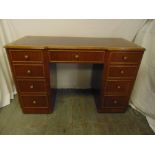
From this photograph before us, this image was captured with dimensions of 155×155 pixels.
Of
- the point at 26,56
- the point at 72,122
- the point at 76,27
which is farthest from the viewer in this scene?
the point at 76,27

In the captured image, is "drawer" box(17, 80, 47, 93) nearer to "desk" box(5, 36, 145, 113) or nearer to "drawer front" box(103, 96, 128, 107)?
"desk" box(5, 36, 145, 113)

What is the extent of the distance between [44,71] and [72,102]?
2.16ft

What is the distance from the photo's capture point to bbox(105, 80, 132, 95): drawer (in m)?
1.43

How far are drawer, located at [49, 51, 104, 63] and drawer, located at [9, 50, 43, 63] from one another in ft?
0.35

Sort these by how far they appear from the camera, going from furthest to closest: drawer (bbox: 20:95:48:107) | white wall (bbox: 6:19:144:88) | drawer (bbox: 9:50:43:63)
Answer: white wall (bbox: 6:19:144:88), drawer (bbox: 20:95:48:107), drawer (bbox: 9:50:43:63)

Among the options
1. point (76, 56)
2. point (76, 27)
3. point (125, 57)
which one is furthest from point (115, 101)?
point (76, 27)

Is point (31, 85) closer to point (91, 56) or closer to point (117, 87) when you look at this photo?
point (91, 56)

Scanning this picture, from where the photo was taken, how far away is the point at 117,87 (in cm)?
145

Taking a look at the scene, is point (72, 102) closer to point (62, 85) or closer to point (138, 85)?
point (62, 85)

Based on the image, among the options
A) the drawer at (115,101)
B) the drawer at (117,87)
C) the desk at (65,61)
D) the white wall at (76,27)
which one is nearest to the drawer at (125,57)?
the desk at (65,61)

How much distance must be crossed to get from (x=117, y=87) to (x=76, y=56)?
1.80 feet

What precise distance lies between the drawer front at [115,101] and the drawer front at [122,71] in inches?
10.2

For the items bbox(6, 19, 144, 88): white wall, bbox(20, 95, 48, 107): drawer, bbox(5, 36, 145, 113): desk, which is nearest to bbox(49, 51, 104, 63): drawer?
bbox(5, 36, 145, 113): desk

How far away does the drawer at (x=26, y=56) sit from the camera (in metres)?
1.24
